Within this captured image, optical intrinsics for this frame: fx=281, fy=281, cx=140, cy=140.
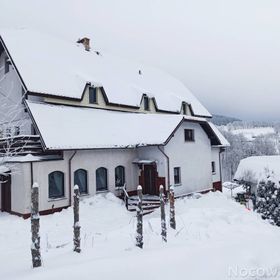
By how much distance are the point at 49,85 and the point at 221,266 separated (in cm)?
1606

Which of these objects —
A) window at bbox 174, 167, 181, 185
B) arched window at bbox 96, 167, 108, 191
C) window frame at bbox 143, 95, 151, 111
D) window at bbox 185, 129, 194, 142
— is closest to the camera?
arched window at bbox 96, 167, 108, 191

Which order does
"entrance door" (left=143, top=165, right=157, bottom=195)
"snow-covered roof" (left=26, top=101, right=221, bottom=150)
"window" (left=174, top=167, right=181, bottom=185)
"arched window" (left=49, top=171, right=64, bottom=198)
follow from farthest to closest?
"window" (left=174, top=167, right=181, bottom=185) → "entrance door" (left=143, top=165, right=157, bottom=195) → "snow-covered roof" (left=26, top=101, right=221, bottom=150) → "arched window" (left=49, top=171, right=64, bottom=198)

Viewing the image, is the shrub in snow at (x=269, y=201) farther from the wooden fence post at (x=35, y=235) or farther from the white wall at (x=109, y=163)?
the wooden fence post at (x=35, y=235)

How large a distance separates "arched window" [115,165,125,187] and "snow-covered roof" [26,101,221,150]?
74.1 inches

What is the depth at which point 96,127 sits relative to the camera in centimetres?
1900

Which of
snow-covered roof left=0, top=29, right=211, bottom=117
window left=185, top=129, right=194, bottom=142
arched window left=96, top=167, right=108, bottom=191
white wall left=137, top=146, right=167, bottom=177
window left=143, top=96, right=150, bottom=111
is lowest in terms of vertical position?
arched window left=96, top=167, right=108, bottom=191

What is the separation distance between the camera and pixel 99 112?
21.1 metres

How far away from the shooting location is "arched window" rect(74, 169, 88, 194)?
56.4 ft

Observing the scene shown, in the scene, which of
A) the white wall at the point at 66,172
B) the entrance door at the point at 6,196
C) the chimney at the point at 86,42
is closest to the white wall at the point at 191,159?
the white wall at the point at 66,172

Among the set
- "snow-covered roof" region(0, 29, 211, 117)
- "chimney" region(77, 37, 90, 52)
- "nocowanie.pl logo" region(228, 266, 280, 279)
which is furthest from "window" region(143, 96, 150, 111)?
"nocowanie.pl logo" region(228, 266, 280, 279)

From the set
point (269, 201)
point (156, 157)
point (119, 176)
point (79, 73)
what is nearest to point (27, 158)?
point (119, 176)

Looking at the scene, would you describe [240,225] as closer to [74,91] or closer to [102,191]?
[102,191]

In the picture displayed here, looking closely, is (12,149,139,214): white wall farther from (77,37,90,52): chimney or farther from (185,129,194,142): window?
(77,37,90,52): chimney

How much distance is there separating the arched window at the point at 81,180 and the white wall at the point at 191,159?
5.77 meters
